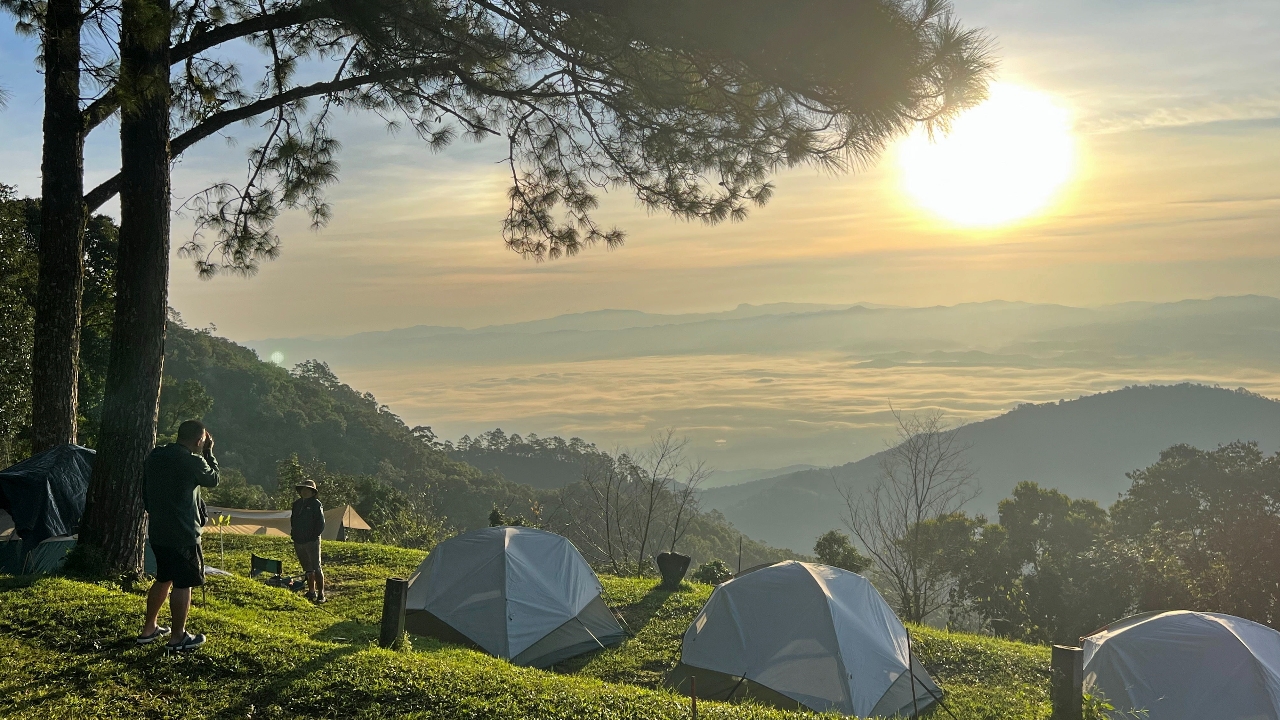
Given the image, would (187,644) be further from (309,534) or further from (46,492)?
(46,492)

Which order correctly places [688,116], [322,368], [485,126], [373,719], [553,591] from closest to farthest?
[373,719]
[688,116]
[553,591]
[485,126]
[322,368]

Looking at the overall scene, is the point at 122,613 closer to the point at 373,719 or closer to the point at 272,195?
the point at 373,719

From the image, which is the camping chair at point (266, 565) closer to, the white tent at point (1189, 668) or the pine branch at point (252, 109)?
the pine branch at point (252, 109)

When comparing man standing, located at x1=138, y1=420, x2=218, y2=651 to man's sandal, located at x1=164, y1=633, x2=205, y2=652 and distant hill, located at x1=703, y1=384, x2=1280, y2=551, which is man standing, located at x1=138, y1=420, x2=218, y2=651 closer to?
man's sandal, located at x1=164, y1=633, x2=205, y2=652

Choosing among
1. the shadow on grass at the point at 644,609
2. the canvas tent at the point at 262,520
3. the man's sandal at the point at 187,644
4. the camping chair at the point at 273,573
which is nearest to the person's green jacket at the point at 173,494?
the man's sandal at the point at 187,644

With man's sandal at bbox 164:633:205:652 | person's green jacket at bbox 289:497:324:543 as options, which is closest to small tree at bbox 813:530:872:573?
person's green jacket at bbox 289:497:324:543

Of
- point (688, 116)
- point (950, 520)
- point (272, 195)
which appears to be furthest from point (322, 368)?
point (688, 116)

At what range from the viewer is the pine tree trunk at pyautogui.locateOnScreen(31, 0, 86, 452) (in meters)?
10.7

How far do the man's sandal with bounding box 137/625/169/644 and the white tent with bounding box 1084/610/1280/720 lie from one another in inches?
372

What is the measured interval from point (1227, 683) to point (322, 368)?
298ft

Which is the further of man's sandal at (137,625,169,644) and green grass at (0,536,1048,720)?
man's sandal at (137,625,169,644)

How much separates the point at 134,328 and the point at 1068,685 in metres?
9.46

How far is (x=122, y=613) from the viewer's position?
7.56 m

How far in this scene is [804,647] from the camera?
9203mm
